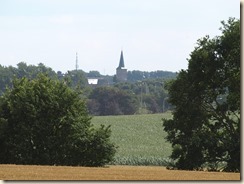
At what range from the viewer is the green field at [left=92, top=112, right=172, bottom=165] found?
44.4 m

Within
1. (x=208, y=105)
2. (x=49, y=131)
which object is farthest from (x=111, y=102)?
(x=208, y=105)

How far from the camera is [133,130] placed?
2532 inches

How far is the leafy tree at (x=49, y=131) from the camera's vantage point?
3034cm

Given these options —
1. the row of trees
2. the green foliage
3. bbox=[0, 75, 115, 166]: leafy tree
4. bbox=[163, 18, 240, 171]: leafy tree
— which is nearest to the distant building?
the row of trees

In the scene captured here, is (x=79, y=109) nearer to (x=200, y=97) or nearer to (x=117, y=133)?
(x=200, y=97)

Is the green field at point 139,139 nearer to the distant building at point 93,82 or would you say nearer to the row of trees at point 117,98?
the row of trees at point 117,98

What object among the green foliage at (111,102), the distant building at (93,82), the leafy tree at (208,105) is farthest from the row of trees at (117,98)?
the leafy tree at (208,105)

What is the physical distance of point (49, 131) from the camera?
102 ft

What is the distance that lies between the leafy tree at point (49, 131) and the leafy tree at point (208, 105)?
3.05 m

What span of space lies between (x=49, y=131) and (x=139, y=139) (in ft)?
Result: 95.7

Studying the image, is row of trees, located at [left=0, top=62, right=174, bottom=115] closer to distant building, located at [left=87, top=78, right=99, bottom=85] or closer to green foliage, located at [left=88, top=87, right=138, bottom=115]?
green foliage, located at [left=88, top=87, right=138, bottom=115]

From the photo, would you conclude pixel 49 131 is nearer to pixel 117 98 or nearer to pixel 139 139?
pixel 139 139

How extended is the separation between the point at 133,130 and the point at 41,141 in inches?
1325

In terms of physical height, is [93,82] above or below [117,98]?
above
